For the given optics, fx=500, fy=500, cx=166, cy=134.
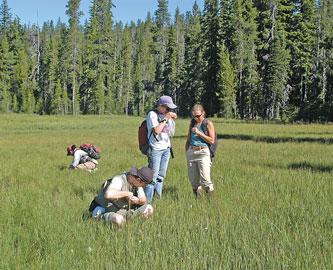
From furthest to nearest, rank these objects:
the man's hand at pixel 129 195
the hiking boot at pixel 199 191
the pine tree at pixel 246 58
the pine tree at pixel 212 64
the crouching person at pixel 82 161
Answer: the pine tree at pixel 212 64
the pine tree at pixel 246 58
the crouching person at pixel 82 161
the hiking boot at pixel 199 191
the man's hand at pixel 129 195

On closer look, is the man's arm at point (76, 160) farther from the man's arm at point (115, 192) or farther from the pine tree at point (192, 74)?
the pine tree at point (192, 74)

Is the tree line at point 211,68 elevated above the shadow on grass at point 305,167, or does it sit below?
above

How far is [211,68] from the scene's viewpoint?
210 feet

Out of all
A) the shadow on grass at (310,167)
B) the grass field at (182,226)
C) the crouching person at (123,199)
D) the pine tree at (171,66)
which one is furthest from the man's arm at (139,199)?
the pine tree at (171,66)

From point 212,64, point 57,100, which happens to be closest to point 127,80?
point 57,100

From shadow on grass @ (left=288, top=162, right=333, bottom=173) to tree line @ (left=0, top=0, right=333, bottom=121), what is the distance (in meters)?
32.2

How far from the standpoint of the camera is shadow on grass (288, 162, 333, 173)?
12219mm

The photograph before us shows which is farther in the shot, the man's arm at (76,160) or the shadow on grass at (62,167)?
the shadow on grass at (62,167)

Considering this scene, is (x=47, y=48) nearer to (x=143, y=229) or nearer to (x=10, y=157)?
(x=10, y=157)

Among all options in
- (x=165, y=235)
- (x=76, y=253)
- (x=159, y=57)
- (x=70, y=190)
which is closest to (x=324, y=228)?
(x=165, y=235)

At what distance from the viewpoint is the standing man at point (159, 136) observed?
8430 millimetres

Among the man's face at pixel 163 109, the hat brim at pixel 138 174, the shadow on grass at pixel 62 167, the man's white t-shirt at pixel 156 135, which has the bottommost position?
the shadow on grass at pixel 62 167

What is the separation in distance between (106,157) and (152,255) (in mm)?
11562

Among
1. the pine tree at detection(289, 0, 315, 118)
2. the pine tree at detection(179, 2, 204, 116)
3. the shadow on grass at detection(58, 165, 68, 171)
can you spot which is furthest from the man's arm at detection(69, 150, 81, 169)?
the pine tree at detection(179, 2, 204, 116)
